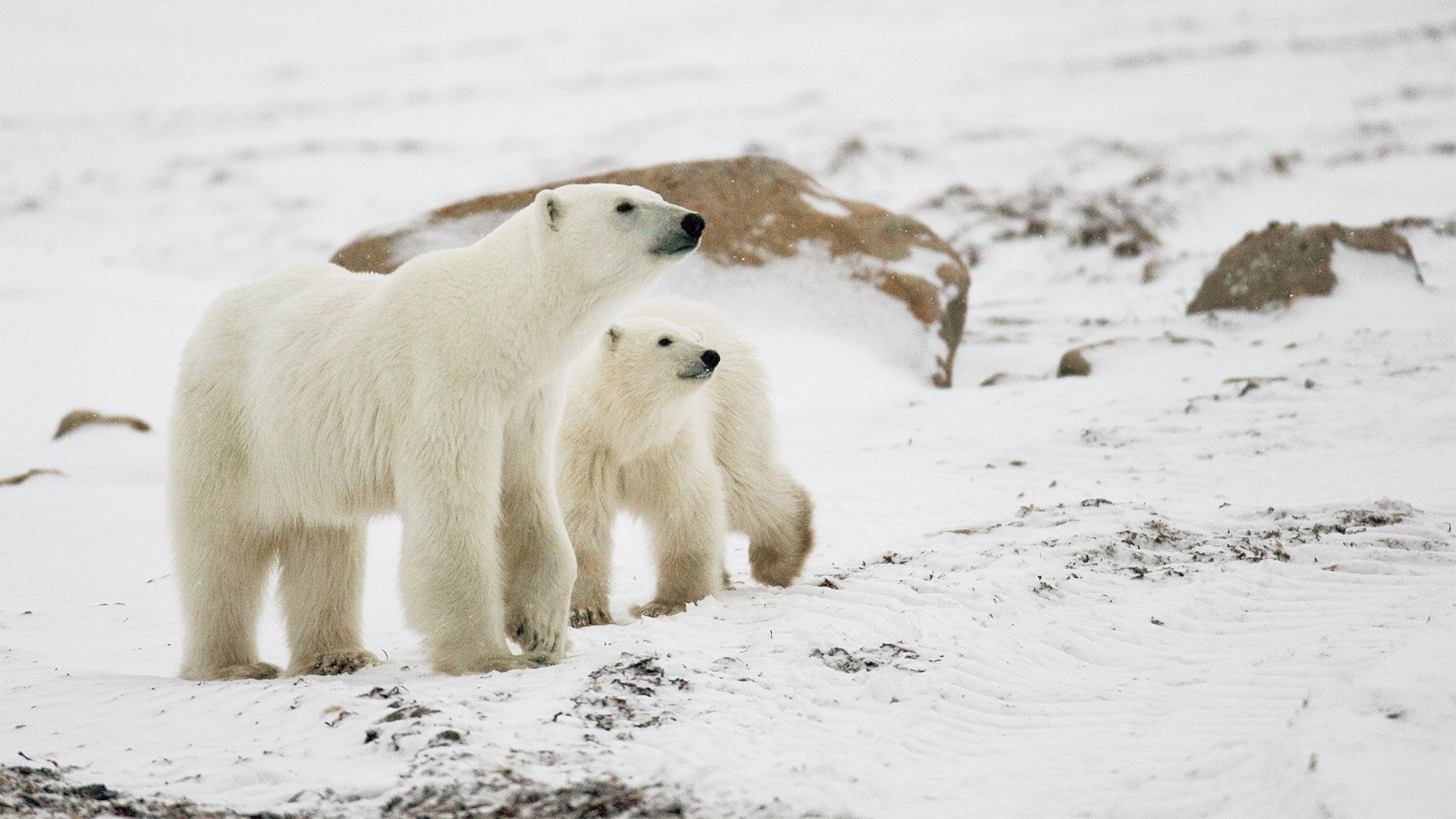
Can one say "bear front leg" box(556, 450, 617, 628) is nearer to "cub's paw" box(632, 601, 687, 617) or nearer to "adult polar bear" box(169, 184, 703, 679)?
"cub's paw" box(632, 601, 687, 617)

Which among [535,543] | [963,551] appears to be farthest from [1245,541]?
[535,543]

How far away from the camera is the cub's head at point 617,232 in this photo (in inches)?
146

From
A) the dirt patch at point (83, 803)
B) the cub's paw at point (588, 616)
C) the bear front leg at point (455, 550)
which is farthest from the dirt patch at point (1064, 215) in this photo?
the dirt patch at point (83, 803)

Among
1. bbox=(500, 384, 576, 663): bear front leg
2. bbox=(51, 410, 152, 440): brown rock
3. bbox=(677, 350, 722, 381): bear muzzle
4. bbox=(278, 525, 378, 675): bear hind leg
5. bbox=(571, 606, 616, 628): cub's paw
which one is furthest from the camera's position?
bbox=(51, 410, 152, 440): brown rock

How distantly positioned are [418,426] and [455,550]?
0.39 meters

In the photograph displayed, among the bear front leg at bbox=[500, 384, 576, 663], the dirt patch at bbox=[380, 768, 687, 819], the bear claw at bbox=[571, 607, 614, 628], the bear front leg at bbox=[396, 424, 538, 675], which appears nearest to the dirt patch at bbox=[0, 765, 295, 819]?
the dirt patch at bbox=[380, 768, 687, 819]

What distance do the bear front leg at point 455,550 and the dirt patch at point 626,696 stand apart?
1.60ft

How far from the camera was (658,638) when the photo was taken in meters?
4.10

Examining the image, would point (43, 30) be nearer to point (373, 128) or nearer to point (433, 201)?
point (373, 128)

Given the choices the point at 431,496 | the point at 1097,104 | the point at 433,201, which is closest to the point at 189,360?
the point at 431,496

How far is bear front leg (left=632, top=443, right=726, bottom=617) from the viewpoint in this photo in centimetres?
495

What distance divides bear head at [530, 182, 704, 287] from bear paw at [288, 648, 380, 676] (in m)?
1.62

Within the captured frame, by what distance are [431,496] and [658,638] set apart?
944 mm

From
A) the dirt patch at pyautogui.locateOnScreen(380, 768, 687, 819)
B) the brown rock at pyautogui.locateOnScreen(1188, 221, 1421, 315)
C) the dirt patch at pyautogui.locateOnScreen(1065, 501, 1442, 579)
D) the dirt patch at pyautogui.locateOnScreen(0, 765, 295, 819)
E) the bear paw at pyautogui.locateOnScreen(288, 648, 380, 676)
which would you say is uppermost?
the brown rock at pyautogui.locateOnScreen(1188, 221, 1421, 315)
